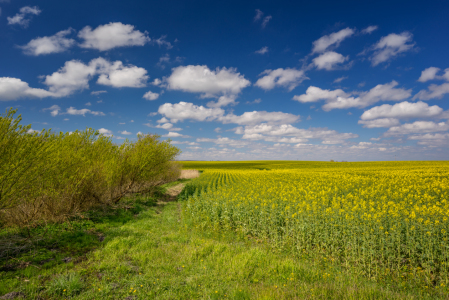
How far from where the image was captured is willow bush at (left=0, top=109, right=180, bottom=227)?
5.61 meters

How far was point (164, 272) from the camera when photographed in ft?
17.6

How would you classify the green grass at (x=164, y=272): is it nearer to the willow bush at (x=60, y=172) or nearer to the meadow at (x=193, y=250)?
the meadow at (x=193, y=250)

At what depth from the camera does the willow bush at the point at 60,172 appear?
221 inches

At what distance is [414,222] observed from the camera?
6332 mm

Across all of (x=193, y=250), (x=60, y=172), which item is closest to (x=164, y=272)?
(x=193, y=250)

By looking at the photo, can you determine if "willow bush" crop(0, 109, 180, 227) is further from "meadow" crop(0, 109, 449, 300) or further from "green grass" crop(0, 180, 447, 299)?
"green grass" crop(0, 180, 447, 299)

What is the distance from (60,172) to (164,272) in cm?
654

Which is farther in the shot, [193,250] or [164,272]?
[193,250]

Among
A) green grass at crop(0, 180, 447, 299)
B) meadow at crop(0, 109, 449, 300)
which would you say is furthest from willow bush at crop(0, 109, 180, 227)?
green grass at crop(0, 180, 447, 299)

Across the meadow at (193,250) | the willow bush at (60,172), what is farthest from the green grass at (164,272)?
the willow bush at (60,172)

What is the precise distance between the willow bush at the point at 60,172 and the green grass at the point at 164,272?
3.98 feet

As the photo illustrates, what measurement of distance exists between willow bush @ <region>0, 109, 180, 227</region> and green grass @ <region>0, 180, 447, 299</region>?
3.98 feet

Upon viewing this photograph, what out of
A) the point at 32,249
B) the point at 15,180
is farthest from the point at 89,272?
the point at 15,180

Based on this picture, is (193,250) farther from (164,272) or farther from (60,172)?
(60,172)
